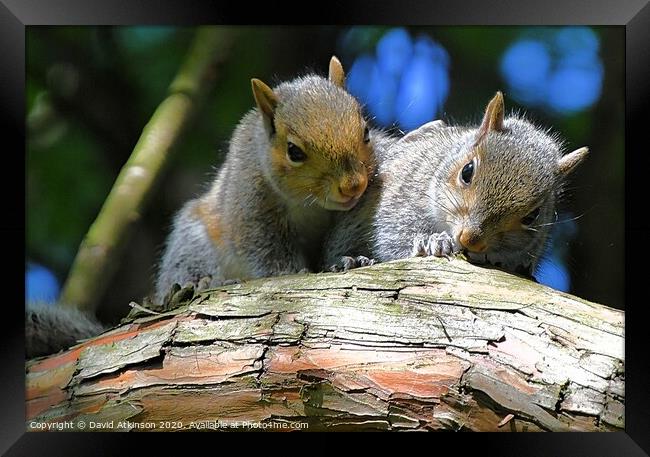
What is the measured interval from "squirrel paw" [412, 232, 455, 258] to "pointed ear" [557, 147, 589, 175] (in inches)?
18.3

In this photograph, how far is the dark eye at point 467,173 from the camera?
2.43 m

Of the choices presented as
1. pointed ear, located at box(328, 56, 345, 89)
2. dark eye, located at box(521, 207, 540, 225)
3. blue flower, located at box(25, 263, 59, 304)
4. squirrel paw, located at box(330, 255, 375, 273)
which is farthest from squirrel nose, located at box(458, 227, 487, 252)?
blue flower, located at box(25, 263, 59, 304)

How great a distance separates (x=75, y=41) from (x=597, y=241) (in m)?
2.05

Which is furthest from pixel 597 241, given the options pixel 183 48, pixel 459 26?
pixel 183 48

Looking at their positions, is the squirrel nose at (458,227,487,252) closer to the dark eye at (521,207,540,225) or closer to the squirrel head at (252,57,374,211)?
the dark eye at (521,207,540,225)

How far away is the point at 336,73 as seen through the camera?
2701 mm

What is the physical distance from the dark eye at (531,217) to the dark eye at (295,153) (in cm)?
75

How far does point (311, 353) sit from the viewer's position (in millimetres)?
2254

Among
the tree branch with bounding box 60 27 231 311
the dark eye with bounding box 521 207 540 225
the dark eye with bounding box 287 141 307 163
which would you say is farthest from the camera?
the tree branch with bounding box 60 27 231 311

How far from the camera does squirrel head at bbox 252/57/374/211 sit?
2.43 m

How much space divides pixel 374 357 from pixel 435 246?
0.41m

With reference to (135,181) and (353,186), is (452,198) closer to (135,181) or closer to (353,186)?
(353,186)

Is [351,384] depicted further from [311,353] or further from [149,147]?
[149,147]
